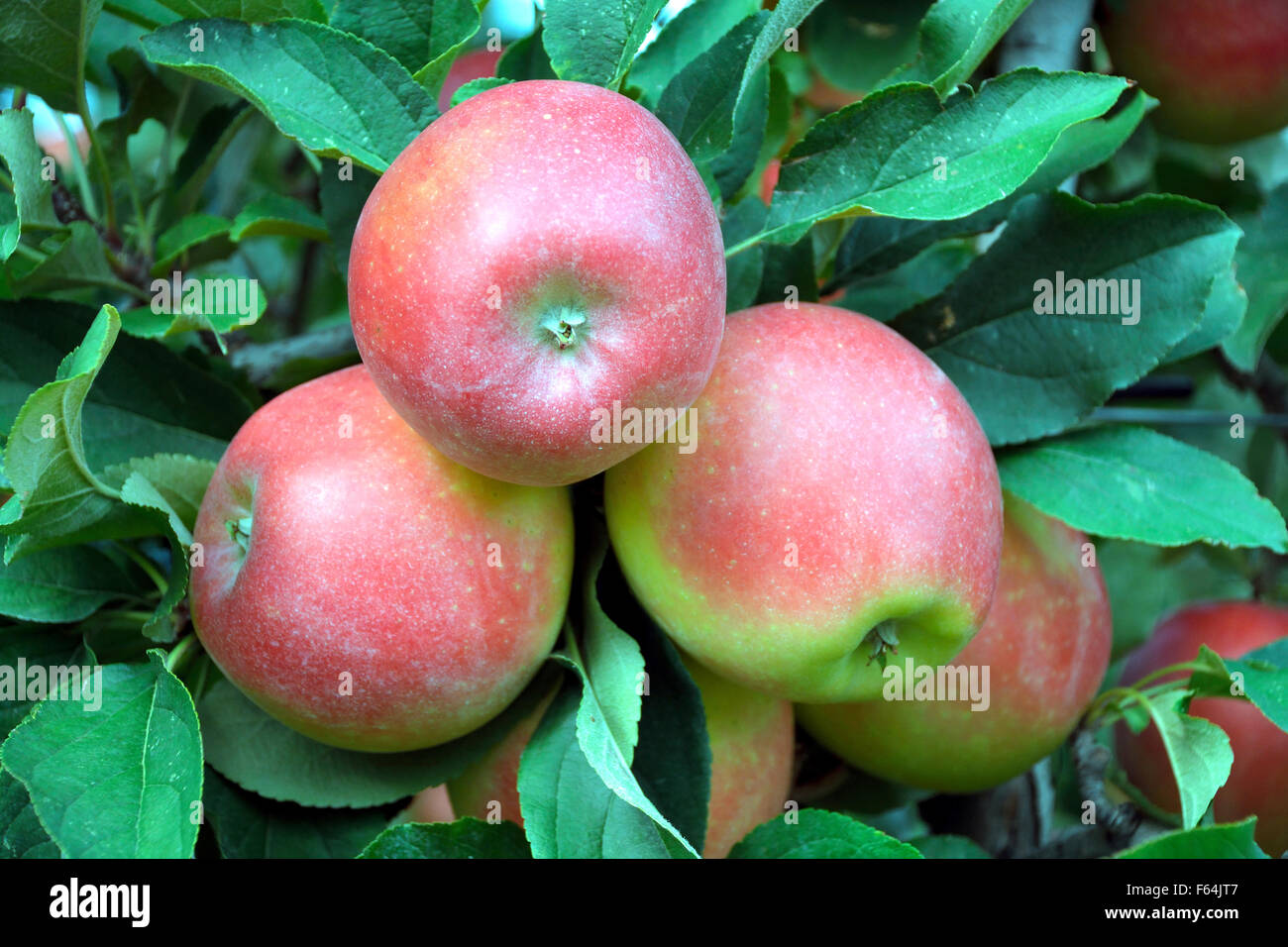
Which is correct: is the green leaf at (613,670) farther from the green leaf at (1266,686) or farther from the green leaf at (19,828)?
the green leaf at (1266,686)

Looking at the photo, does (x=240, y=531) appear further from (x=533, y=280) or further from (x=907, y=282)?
(x=907, y=282)

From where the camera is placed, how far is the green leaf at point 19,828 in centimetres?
69

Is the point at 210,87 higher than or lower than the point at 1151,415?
higher

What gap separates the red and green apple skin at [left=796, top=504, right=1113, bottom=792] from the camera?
896mm

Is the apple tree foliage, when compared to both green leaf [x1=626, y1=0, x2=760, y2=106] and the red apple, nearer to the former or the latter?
green leaf [x1=626, y1=0, x2=760, y2=106]

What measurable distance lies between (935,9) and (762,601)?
1.51 feet

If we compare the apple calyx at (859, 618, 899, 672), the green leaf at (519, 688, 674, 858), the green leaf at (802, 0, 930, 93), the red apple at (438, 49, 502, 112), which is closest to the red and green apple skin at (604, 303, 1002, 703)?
the apple calyx at (859, 618, 899, 672)

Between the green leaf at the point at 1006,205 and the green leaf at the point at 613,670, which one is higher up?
the green leaf at the point at 1006,205

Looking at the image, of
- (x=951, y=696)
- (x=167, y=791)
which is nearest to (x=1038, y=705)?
(x=951, y=696)

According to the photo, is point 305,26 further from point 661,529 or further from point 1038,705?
point 1038,705

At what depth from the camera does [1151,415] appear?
1.39m

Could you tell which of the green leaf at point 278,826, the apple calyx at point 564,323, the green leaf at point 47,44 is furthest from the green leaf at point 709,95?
the green leaf at point 278,826

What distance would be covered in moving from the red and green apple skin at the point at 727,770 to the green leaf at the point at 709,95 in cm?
38
